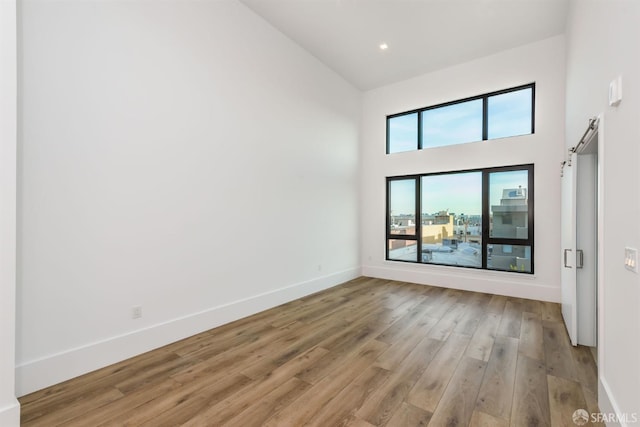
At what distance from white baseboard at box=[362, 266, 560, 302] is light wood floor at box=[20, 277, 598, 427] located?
917 mm

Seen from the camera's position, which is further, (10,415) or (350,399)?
(350,399)

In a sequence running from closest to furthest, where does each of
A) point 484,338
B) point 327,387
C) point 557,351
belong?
point 327,387, point 557,351, point 484,338

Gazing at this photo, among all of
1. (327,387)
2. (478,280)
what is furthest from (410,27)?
(327,387)

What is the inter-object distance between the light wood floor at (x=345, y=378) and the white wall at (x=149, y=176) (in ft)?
1.25

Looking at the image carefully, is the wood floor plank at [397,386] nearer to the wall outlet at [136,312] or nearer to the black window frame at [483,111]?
the wall outlet at [136,312]

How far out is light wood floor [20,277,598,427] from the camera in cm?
198

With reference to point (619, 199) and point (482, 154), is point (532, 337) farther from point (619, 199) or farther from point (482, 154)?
point (482, 154)

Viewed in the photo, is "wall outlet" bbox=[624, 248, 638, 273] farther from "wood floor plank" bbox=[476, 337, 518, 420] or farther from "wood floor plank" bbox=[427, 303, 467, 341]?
"wood floor plank" bbox=[427, 303, 467, 341]

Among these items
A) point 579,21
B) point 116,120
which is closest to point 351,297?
point 116,120

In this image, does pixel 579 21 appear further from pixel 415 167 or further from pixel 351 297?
pixel 351 297

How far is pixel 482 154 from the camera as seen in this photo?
17.1ft

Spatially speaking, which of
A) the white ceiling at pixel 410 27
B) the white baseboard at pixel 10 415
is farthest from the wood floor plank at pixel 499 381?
the white ceiling at pixel 410 27

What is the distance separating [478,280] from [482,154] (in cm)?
222

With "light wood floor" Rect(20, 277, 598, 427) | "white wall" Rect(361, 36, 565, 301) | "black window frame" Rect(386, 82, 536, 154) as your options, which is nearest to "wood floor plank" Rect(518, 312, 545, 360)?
"light wood floor" Rect(20, 277, 598, 427)
